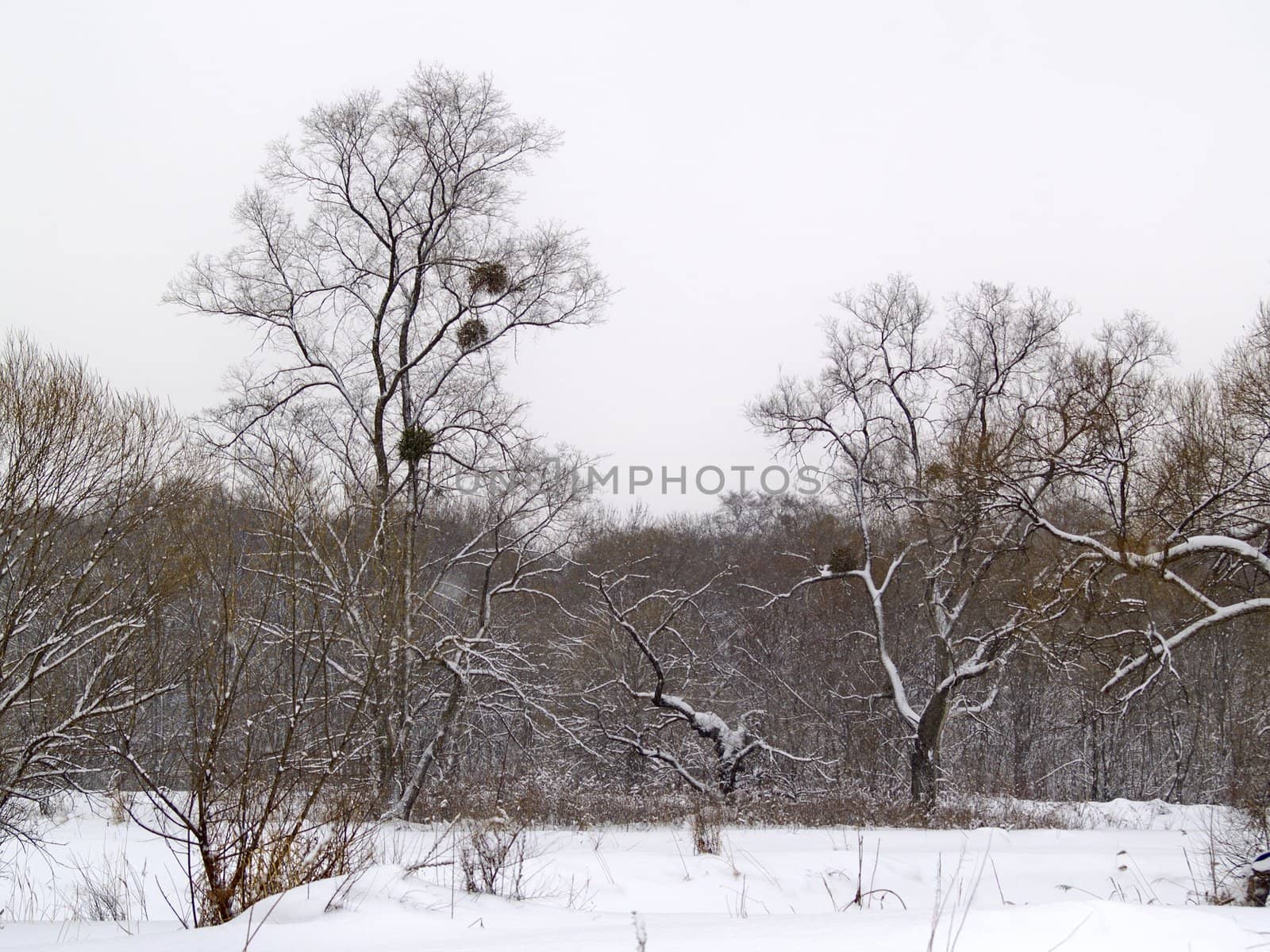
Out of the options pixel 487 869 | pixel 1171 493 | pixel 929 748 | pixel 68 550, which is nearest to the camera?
pixel 487 869

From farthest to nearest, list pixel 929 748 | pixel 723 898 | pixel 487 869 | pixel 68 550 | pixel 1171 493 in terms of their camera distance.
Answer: pixel 929 748, pixel 1171 493, pixel 68 550, pixel 723 898, pixel 487 869

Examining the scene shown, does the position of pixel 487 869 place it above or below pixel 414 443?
below

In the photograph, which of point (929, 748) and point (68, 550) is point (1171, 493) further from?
point (68, 550)

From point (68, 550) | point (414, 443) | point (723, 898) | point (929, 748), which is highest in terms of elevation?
point (414, 443)

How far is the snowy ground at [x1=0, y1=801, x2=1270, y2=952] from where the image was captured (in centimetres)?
343

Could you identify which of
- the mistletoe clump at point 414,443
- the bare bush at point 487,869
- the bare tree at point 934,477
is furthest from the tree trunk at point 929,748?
the bare bush at point 487,869

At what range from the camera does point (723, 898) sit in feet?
23.6

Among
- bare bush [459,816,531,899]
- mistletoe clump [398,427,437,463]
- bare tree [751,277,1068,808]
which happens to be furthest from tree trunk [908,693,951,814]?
bare bush [459,816,531,899]

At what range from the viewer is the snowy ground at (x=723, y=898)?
3.43 metres

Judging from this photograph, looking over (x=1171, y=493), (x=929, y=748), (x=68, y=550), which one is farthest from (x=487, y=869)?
(x=929, y=748)

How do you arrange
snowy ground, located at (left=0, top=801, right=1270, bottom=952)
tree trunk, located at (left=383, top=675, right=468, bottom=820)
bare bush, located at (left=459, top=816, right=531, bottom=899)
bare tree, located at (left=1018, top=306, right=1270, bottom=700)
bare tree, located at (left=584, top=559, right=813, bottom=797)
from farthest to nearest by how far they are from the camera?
bare tree, located at (left=584, top=559, right=813, bottom=797), tree trunk, located at (left=383, top=675, right=468, bottom=820), bare tree, located at (left=1018, top=306, right=1270, bottom=700), bare bush, located at (left=459, top=816, right=531, bottom=899), snowy ground, located at (left=0, top=801, right=1270, bottom=952)

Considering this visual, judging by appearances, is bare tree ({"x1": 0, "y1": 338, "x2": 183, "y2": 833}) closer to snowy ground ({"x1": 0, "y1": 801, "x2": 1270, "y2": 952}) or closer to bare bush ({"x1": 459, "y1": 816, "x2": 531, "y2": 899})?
snowy ground ({"x1": 0, "y1": 801, "x2": 1270, "y2": 952})

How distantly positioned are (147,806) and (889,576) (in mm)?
14257

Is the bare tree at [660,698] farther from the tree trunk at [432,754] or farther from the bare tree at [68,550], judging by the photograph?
the bare tree at [68,550]
